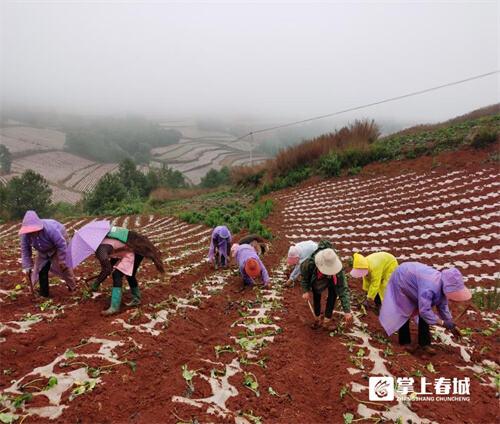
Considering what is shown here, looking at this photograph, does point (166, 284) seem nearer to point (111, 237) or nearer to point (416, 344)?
point (111, 237)

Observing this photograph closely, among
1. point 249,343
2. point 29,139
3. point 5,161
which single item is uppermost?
point 29,139

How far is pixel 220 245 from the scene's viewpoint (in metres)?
8.06

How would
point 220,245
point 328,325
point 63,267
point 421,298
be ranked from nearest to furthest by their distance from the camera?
point 421,298
point 328,325
point 63,267
point 220,245

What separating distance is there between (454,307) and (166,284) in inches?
204

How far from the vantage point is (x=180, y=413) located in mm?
2992

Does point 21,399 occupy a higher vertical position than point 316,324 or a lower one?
higher

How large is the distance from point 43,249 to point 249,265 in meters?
3.30

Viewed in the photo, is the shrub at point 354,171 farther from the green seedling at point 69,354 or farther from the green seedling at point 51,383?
the green seedling at point 51,383

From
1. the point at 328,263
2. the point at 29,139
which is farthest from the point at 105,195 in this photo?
the point at 29,139

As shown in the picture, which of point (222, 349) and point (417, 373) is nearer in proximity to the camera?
point (417, 373)

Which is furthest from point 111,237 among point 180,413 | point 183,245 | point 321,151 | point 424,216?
point 321,151

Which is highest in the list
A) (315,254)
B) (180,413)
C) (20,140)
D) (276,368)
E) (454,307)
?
(20,140)

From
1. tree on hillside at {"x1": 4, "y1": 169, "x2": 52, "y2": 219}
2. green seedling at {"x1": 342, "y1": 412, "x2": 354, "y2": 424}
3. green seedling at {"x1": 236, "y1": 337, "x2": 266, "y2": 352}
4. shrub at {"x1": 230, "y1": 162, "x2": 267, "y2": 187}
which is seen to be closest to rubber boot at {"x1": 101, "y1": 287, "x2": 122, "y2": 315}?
green seedling at {"x1": 236, "y1": 337, "x2": 266, "y2": 352}

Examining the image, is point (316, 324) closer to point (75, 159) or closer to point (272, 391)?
point (272, 391)
